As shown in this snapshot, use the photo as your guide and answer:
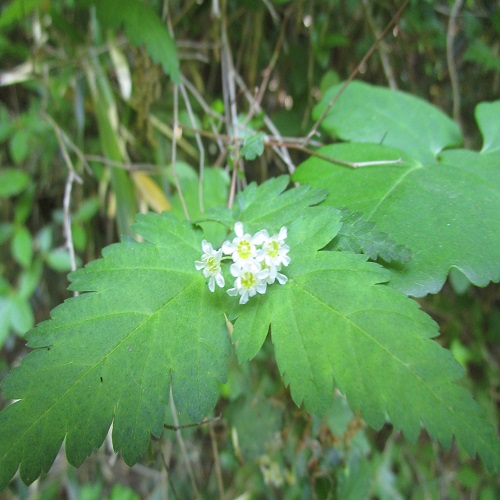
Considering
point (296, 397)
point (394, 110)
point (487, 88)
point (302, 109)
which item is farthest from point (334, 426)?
point (487, 88)

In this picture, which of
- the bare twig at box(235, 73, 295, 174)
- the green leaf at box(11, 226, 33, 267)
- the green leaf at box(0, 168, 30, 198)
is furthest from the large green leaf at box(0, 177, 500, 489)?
the green leaf at box(0, 168, 30, 198)

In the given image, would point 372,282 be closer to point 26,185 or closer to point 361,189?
point 361,189

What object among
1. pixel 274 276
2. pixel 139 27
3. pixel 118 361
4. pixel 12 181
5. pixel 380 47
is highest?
pixel 139 27

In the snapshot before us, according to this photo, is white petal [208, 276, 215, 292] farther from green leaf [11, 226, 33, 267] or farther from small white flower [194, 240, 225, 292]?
green leaf [11, 226, 33, 267]

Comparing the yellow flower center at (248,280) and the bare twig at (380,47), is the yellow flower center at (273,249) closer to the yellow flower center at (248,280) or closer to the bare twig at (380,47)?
the yellow flower center at (248,280)

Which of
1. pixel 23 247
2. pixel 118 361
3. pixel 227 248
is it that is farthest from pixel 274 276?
pixel 23 247

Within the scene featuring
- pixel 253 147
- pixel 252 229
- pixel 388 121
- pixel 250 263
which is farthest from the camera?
pixel 388 121

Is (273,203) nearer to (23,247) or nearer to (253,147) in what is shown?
(253,147)
